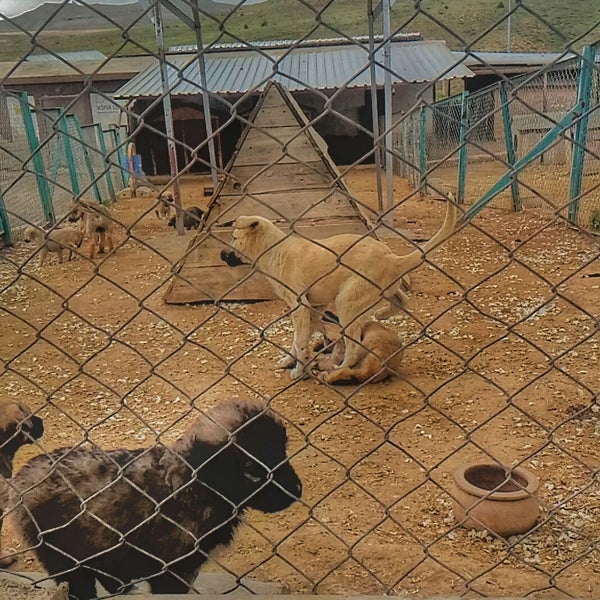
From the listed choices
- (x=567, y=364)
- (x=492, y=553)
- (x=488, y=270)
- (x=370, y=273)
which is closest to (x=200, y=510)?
(x=492, y=553)

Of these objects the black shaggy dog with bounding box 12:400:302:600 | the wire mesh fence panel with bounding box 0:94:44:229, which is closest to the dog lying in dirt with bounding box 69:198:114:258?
the wire mesh fence panel with bounding box 0:94:44:229

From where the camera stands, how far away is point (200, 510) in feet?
7.16

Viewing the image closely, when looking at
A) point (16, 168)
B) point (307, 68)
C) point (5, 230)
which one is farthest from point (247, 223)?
point (307, 68)

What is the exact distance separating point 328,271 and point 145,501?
227 cm

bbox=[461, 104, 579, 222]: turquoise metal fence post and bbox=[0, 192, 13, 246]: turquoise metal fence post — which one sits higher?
bbox=[461, 104, 579, 222]: turquoise metal fence post

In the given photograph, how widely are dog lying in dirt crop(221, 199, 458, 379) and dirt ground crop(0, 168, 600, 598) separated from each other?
1.12 feet

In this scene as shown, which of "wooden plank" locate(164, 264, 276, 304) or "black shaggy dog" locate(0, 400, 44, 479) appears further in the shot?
"wooden plank" locate(164, 264, 276, 304)

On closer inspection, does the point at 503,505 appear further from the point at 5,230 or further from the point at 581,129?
the point at 5,230

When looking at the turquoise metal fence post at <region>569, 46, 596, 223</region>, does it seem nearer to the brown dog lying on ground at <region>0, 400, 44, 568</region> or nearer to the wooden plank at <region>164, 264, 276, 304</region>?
the wooden plank at <region>164, 264, 276, 304</region>

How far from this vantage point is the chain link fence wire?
1.70 m

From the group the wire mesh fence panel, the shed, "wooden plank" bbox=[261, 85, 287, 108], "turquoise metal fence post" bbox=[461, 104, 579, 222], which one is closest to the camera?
"turquoise metal fence post" bbox=[461, 104, 579, 222]

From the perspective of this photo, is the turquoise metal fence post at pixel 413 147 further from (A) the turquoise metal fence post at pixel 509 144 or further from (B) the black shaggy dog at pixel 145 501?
(B) the black shaggy dog at pixel 145 501

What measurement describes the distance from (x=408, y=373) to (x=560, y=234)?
4247 millimetres

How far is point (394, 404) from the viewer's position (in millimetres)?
4176
